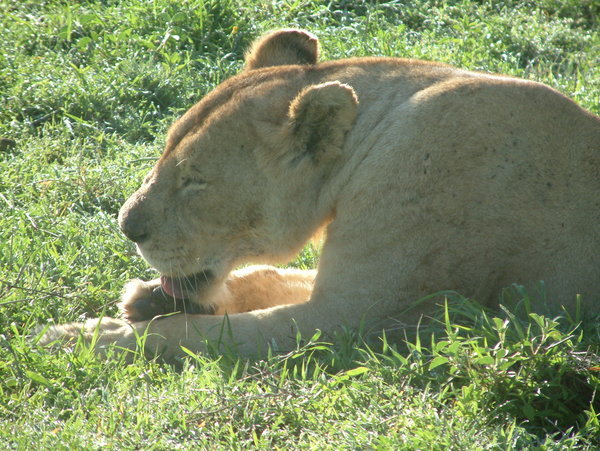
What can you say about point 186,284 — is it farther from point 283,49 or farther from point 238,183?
point 283,49

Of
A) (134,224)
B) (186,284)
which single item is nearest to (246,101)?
(134,224)

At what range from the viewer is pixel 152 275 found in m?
5.16

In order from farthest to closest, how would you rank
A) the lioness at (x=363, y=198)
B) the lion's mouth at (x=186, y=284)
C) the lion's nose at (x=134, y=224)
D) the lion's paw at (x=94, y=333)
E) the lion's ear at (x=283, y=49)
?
the lion's ear at (x=283, y=49), the lion's mouth at (x=186, y=284), the lion's nose at (x=134, y=224), the lion's paw at (x=94, y=333), the lioness at (x=363, y=198)

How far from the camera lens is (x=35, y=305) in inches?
182

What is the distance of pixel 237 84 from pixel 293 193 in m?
0.59

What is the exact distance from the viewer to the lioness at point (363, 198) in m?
4.04

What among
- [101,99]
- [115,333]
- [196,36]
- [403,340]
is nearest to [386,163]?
[403,340]

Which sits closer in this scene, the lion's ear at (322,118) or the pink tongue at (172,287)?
the lion's ear at (322,118)

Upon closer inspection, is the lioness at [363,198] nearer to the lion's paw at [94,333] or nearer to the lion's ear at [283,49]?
the lion's paw at [94,333]

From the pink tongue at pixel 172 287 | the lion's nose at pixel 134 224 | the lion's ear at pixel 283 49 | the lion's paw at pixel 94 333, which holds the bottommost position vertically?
the lion's paw at pixel 94 333

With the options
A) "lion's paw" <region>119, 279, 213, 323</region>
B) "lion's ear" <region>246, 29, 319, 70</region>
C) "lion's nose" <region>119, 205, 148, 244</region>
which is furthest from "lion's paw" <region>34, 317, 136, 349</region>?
"lion's ear" <region>246, 29, 319, 70</region>

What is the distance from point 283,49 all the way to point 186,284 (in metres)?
1.31

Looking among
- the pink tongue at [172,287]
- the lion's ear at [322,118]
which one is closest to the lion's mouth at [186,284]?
the pink tongue at [172,287]

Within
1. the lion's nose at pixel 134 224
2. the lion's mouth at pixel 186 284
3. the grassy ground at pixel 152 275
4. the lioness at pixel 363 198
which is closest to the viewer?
the grassy ground at pixel 152 275
